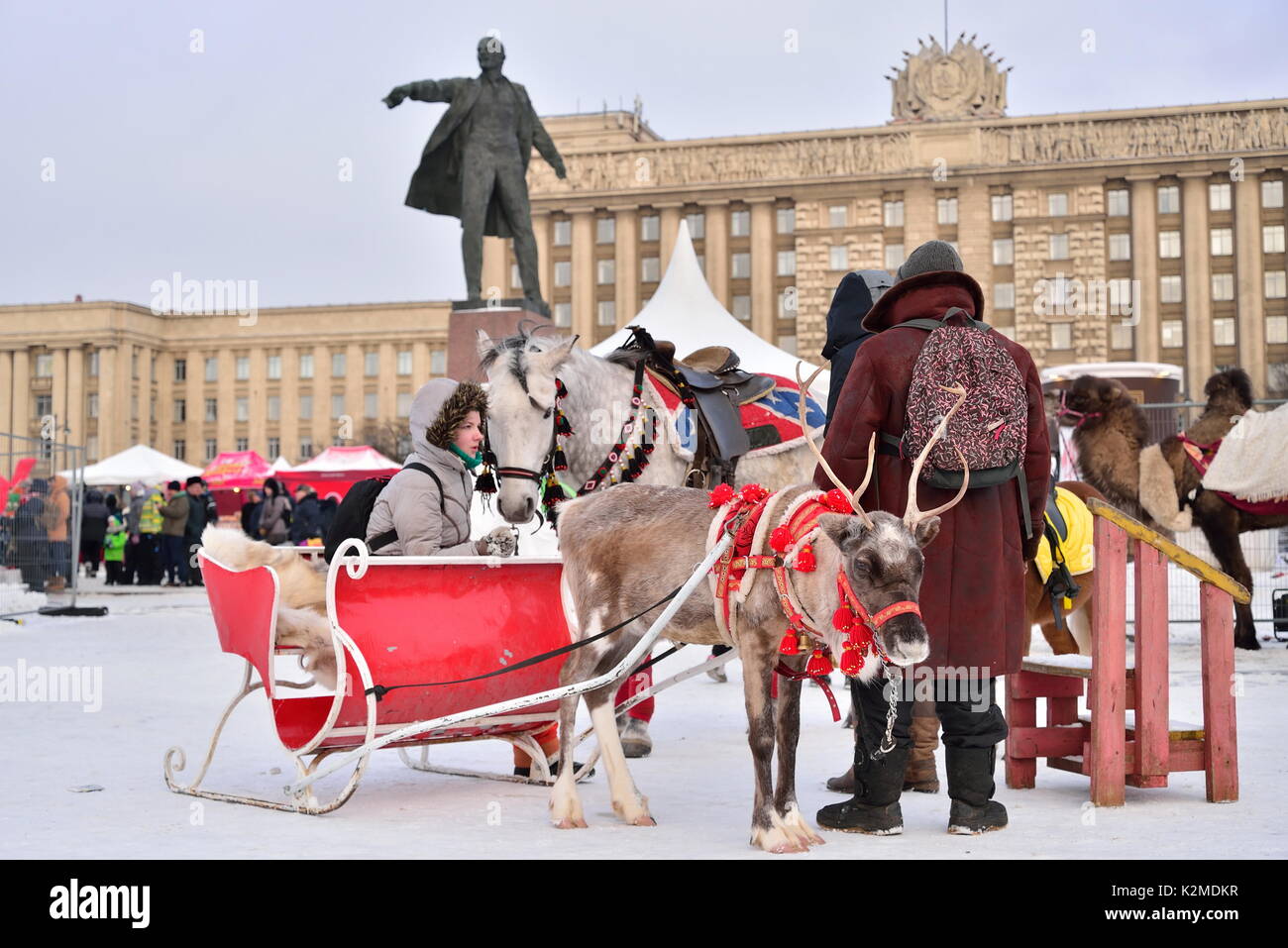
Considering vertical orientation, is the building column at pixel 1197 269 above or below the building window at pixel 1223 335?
above

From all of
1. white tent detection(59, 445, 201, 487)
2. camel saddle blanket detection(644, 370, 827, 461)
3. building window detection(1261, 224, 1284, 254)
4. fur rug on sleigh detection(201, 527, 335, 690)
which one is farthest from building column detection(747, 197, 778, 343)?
fur rug on sleigh detection(201, 527, 335, 690)

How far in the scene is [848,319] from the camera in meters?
6.52

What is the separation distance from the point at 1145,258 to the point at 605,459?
7934 cm

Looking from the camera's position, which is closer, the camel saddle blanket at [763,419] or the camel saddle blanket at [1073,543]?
the camel saddle blanket at [763,419]

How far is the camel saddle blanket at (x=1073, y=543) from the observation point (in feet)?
23.6

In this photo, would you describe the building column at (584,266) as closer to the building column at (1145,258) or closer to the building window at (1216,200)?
the building column at (1145,258)

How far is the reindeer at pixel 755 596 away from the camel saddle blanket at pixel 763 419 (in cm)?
133

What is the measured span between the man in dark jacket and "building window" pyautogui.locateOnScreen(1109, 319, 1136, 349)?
250 feet

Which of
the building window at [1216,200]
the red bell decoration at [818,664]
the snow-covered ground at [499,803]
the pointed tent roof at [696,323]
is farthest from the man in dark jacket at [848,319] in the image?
the building window at [1216,200]

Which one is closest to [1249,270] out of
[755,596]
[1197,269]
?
[1197,269]

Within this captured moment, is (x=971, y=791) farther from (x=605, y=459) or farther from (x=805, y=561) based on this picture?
(x=605, y=459)

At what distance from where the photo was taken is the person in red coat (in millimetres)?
4926

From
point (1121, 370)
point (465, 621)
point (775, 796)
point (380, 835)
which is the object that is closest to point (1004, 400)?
point (775, 796)
